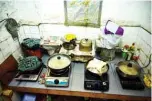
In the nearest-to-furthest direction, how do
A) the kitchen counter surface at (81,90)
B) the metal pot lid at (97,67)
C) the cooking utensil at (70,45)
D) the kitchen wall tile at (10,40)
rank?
1. the kitchen counter surface at (81,90)
2. the metal pot lid at (97,67)
3. the kitchen wall tile at (10,40)
4. the cooking utensil at (70,45)

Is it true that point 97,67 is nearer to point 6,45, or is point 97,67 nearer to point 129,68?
point 129,68

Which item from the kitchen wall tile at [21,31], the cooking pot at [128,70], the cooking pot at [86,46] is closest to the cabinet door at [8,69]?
the kitchen wall tile at [21,31]

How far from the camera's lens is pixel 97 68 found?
155 cm

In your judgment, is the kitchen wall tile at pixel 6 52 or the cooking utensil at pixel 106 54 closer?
the kitchen wall tile at pixel 6 52

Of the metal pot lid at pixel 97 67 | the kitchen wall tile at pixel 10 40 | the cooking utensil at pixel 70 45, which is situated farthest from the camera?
the cooking utensil at pixel 70 45

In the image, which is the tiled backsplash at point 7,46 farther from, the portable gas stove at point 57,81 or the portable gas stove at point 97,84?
the portable gas stove at point 97,84

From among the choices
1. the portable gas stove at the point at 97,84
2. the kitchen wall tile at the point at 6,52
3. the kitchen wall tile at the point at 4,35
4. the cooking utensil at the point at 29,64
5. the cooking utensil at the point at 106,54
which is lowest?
the portable gas stove at the point at 97,84

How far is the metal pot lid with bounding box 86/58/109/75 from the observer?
153 cm

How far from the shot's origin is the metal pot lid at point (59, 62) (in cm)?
154

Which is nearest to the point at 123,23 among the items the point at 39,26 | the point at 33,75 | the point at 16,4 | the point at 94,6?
the point at 94,6

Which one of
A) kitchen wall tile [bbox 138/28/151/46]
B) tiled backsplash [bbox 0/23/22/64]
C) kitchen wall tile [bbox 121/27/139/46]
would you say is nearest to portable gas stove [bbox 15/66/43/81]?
tiled backsplash [bbox 0/23/22/64]

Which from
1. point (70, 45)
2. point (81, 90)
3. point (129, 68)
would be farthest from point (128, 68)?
point (70, 45)

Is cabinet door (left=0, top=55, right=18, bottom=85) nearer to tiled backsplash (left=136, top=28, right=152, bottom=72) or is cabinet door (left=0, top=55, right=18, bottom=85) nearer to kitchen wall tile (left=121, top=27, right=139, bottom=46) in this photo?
kitchen wall tile (left=121, top=27, right=139, bottom=46)

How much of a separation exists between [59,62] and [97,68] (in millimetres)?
441
